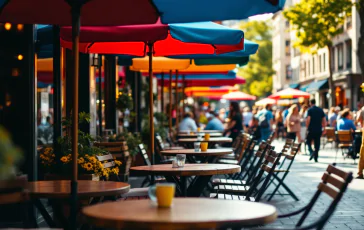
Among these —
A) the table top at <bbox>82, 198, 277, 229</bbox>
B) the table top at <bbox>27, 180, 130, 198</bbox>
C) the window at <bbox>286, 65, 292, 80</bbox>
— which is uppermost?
the window at <bbox>286, 65, 292, 80</bbox>

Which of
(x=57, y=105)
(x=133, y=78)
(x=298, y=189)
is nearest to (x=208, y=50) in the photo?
(x=57, y=105)

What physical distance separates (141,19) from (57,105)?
334 cm

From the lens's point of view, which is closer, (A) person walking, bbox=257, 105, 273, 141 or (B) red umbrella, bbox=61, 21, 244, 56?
(B) red umbrella, bbox=61, 21, 244, 56

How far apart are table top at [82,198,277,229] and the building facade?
2805cm

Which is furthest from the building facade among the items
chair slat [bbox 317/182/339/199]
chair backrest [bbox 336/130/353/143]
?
chair slat [bbox 317/182/339/199]

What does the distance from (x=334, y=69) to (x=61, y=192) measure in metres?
53.1

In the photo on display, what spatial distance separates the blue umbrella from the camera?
260 inches

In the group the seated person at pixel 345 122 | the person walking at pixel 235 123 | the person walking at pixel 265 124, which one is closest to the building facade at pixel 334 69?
the person walking at pixel 265 124

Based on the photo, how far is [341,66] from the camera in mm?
54438

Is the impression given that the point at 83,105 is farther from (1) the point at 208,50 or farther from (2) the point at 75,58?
(2) the point at 75,58

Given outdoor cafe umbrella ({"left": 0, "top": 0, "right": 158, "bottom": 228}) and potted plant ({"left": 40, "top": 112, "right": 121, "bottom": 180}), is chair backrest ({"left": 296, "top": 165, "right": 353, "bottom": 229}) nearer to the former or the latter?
outdoor cafe umbrella ({"left": 0, "top": 0, "right": 158, "bottom": 228})

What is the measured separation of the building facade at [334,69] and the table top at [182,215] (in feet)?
92.0

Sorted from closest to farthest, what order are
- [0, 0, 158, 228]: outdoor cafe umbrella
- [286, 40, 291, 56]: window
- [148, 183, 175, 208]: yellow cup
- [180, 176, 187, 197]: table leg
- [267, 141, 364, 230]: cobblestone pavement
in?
[148, 183, 175, 208]: yellow cup < [0, 0, 158, 228]: outdoor cafe umbrella < [180, 176, 187, 197]: table leg < [267, 141, 364, 230]: cobblestone pavement < [286, 40, 291, 56]: window

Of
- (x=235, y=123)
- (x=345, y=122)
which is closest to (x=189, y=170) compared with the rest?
(x=235, y=123)
